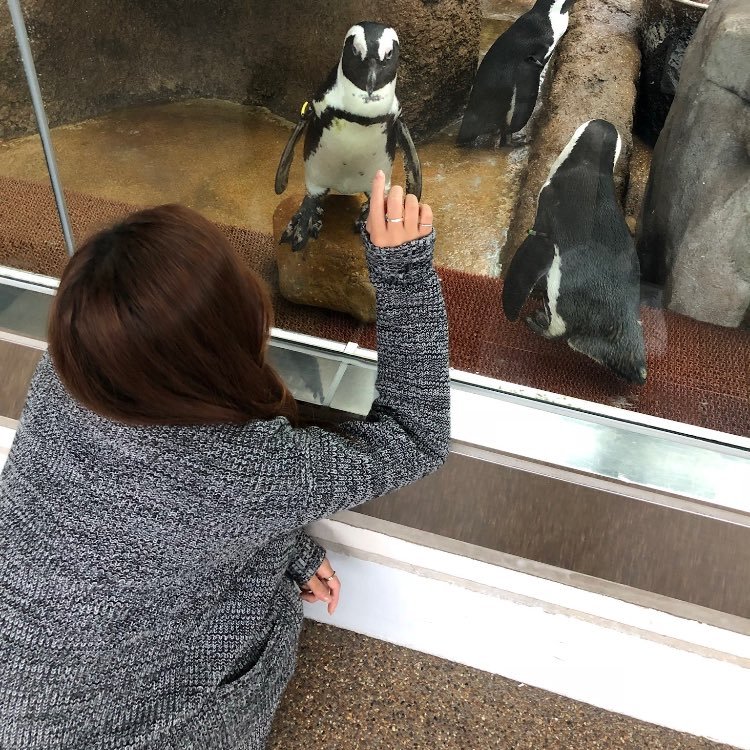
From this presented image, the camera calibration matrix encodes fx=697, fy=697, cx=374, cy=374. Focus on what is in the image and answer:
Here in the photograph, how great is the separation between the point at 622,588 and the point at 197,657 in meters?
0.49

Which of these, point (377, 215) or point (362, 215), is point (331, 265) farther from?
point (377, 215)

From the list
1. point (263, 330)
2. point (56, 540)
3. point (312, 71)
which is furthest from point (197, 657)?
point (312, 71)

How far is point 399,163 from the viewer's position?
732 millimetres

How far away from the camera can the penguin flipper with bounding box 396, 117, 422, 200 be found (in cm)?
71

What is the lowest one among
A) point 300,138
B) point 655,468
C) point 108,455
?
point 655,468

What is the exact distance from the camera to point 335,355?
946 millimetres

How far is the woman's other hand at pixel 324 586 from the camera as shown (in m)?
0.92

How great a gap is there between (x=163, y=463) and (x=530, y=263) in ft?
1.42

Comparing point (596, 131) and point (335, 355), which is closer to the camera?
point (596, 131)

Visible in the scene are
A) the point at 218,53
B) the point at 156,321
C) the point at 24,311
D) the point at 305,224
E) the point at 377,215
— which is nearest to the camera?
the point at 156,321

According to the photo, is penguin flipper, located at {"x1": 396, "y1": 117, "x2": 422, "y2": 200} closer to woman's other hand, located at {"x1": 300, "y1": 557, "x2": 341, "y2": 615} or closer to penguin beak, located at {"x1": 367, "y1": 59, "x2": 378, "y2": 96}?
penguin beak, located at {"x1": 367, "y1": 59, "x2": 378, "y2": 96}

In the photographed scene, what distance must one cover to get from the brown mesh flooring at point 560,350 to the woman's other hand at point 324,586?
303 millimetres

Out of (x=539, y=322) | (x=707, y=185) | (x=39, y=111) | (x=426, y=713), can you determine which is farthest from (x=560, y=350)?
(x=39, y=111)

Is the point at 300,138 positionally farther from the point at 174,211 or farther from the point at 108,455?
the point at 108,455
